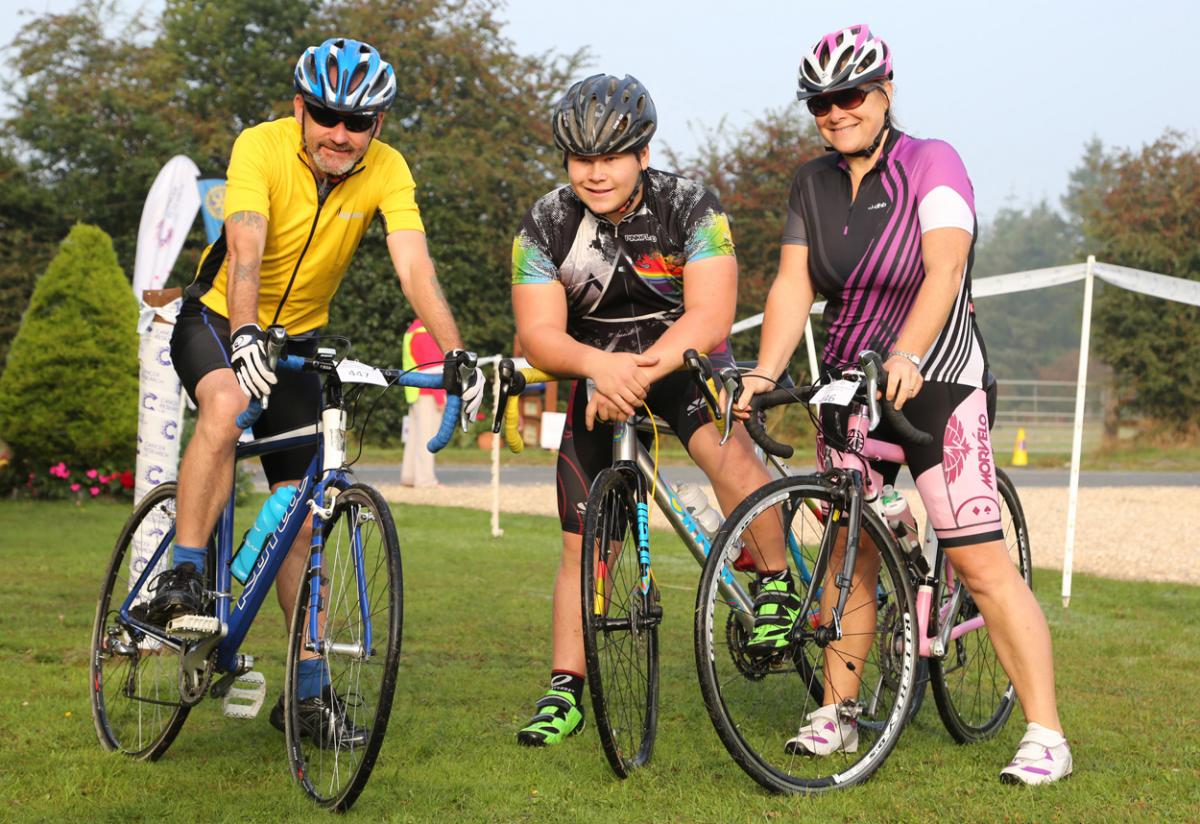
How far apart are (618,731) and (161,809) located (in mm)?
1383

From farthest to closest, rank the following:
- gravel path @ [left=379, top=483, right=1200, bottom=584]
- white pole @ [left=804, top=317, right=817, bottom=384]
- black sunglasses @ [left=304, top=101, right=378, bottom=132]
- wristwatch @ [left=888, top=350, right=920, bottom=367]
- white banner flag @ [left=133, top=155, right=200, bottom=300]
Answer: gravel path @ [left=379, top=483, right=1200, bottom=584] < white banner flag @ [left=133, top=155, right=200, bottom=300] < white pole @ [left=804, top=317, right=817, bottom=384] < black sunglasses @ [left=304, top=101, right=378, bottom=132] < wristwatch @ [left=888, top=350, right=920, bottom=367]

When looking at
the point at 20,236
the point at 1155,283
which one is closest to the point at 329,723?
the point at 1155,283

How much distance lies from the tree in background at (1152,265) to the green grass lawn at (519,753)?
2084 centimetres

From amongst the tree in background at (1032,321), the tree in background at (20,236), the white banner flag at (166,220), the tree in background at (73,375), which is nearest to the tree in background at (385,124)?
the tree in background at (20,236)

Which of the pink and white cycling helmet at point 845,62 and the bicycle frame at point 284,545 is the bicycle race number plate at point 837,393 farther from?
the bicycle frame at point 284,545

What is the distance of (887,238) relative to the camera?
4562 millimetres

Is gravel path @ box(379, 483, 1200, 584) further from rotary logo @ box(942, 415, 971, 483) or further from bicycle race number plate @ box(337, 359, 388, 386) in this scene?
bicycle race number plate @ box(337, 359, 388, 386)

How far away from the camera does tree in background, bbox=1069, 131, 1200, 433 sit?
1076 inches

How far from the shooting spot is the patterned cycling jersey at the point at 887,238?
4.50m

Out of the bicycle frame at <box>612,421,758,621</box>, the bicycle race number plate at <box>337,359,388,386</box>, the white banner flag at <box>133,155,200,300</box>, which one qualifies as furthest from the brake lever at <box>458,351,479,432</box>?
the white banner flag at <box>133,155,200,300</box>

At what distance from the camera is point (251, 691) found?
4.80m

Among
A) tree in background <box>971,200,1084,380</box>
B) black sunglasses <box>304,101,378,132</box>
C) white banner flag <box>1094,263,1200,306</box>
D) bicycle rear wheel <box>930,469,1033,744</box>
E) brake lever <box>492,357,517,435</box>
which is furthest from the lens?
tree in background <box>971,200,1084,380</box>

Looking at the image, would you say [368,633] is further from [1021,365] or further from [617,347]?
[1021,365]

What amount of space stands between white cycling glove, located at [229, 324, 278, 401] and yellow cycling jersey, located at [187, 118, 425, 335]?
78 centimetres
